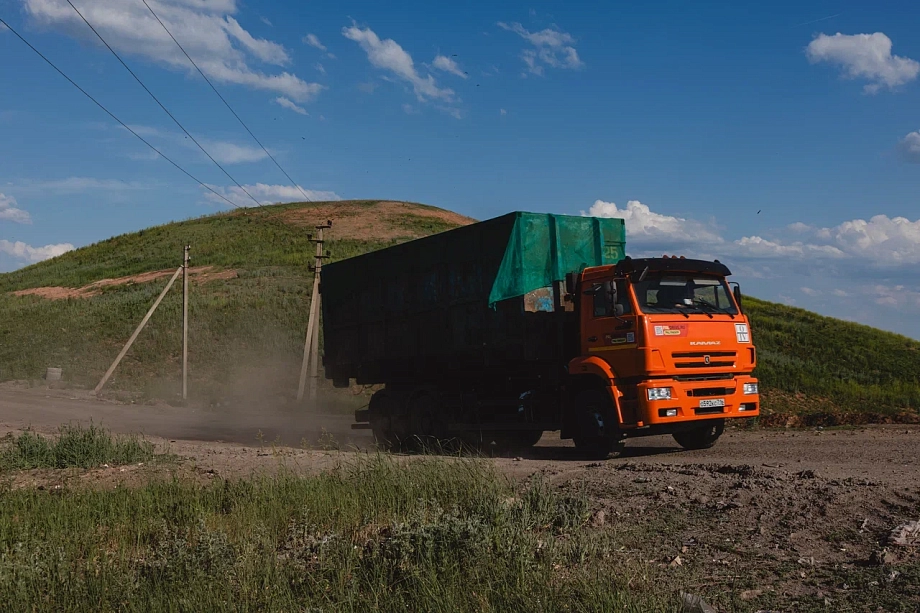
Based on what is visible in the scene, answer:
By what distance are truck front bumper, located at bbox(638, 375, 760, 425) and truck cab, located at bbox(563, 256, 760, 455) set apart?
0.05 feet

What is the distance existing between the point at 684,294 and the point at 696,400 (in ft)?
5.23

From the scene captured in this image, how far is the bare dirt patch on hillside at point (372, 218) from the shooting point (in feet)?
257

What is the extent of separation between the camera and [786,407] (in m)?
19.1

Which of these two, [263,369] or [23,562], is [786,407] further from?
[263,369]

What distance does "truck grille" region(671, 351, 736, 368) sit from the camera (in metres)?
11.7

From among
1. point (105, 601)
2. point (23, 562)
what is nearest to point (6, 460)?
point (23, 562)

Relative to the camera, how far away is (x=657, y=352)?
11.5m

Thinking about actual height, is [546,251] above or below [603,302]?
above

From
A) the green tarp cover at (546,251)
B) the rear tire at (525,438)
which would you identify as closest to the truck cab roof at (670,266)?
the green tarp cover at (546,251)

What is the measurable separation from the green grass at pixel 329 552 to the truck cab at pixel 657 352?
3.46 metres

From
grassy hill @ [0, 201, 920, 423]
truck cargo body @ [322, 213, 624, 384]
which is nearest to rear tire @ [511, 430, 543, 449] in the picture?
truck cargo body @ [322, 213, 624, 384]

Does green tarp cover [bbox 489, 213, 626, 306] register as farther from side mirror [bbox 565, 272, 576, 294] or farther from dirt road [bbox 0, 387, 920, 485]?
dirt road [bbox 0, 387, 920, 485]

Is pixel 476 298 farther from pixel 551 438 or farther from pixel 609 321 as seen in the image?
pixel 551 438

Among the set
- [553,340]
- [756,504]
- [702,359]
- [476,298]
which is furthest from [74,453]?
[756,504]
